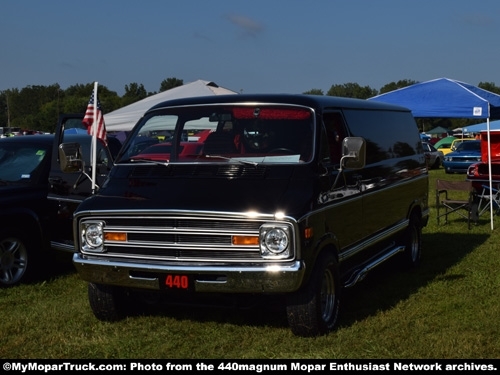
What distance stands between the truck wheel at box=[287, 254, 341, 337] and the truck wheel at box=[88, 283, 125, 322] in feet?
5.35

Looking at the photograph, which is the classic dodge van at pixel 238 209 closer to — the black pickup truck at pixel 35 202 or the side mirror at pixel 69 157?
the side mirror at pixel 69 157

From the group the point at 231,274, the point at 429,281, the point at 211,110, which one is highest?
the point at 211,110

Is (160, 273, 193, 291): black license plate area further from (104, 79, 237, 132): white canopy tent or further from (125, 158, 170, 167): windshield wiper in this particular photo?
(104, 79, 237, 132): white canopy tent

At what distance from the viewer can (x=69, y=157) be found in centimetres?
683

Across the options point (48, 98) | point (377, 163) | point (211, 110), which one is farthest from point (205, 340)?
point (48, 98)

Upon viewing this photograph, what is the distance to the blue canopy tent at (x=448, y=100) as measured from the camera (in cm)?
1249

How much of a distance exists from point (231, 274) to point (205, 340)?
0.80 metres

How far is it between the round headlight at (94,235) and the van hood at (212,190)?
15cm

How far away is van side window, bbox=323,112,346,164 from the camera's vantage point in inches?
257

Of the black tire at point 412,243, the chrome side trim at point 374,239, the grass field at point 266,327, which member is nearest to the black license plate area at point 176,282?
the grass field at point 266,327

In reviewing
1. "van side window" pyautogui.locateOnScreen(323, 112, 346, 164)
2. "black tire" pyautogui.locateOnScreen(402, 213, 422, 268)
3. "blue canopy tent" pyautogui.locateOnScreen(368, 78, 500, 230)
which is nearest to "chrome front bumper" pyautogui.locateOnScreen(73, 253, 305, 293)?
"van side window" pyautogui.locateOnScreen(323, 112, 346, 164)

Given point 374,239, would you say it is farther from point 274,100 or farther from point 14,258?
point 14,258

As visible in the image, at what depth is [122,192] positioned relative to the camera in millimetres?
6113
